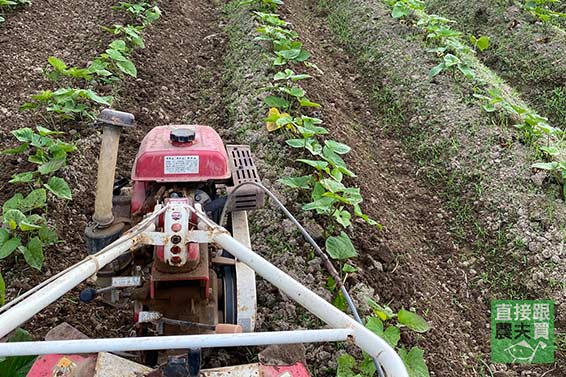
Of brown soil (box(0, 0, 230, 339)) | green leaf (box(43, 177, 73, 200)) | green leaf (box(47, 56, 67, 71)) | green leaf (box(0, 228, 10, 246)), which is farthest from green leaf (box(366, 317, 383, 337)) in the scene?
green leaf (box(47, 56, 67, 71))

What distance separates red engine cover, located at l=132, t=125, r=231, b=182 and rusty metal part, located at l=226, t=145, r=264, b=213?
0.46 feet

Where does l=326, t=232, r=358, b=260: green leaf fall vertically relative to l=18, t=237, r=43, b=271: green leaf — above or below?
above

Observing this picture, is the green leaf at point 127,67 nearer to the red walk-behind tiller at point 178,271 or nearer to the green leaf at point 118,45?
the green leaf at point 118,45

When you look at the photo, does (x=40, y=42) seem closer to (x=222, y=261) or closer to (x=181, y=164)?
(x=181, y=164)

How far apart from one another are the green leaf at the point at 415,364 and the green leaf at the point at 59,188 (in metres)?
2.02

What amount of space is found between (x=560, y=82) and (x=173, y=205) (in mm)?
5265

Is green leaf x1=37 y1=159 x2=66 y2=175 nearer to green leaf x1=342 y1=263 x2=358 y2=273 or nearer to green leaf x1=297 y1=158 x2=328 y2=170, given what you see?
green leaf x1=297 y1=158 x2=328 y2=170

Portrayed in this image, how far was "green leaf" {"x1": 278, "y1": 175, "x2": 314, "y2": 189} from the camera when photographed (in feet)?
11.6

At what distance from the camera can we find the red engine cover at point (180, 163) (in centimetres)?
270

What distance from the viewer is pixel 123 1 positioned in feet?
22.1

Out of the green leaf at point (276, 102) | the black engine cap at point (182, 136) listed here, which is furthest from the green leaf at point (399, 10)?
the black engine cap at point (182, 136)

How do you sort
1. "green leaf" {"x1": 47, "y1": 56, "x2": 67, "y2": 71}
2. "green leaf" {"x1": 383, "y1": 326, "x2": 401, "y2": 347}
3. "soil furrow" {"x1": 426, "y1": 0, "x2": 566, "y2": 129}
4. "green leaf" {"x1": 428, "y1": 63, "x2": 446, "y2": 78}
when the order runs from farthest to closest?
"soil furrow" {"x1": 426, "y1": 0, "x2": 566, "y2": 129} < "green leaf" {"x1": 428, "y1": 63, "x2": 446, "y2": 78} < "green leaf" {"x1": 47, "y1": 56, "x2": 67, "y2": 71} < "green leaf" {"x1": 383, "y1": 326, "x2": 401, "y2": 347}

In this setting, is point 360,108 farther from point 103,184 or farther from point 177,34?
point 103,184

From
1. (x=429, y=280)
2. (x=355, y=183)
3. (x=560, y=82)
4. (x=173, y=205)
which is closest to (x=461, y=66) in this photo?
(x=560, y=82)
